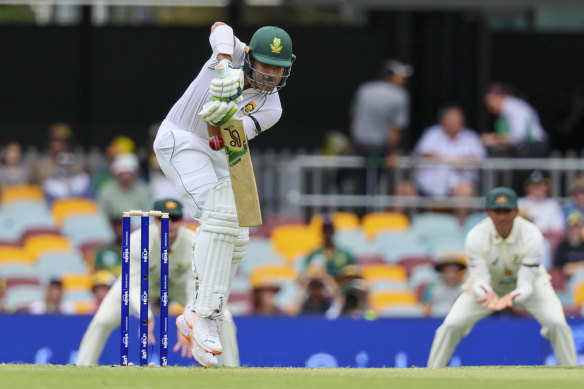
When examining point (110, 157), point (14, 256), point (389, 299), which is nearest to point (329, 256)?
point (389, 299)

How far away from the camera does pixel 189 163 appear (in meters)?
8.12

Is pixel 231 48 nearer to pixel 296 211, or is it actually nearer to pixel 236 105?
pixel 236 105

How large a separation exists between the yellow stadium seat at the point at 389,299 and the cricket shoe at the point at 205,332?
596cm

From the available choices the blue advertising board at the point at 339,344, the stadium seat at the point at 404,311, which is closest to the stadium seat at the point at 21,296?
the blue advertising board at the point at 339,344

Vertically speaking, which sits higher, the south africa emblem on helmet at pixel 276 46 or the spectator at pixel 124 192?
the south africa emblem on helmet at pixel 276 46

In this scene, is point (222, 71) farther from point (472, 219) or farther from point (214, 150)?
point (472, 219)

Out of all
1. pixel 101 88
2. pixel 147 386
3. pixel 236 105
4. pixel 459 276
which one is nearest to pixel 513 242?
pixel 459 276

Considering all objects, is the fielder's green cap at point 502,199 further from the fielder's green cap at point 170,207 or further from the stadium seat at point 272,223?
the stadium seat at point 272,223

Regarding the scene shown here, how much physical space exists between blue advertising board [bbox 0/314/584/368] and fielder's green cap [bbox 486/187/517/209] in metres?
1.76

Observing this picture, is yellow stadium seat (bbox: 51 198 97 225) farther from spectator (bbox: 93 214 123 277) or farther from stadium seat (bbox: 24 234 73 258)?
spectator (bbox: 93 214 123 277)

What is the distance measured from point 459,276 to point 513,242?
2048mm

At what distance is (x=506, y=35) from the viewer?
17500mm

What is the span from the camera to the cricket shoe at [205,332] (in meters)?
7.80

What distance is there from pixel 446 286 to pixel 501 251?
202 centimetres
